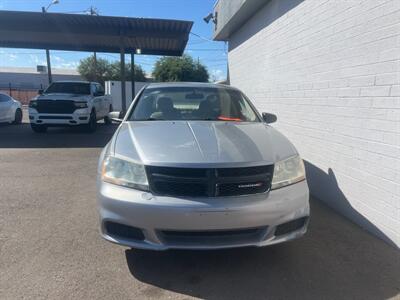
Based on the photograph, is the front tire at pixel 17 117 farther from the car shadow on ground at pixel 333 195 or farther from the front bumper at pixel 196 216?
the front bumper at pixel 196 216

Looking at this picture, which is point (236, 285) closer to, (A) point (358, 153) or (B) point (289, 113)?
(A) point (358, 153)

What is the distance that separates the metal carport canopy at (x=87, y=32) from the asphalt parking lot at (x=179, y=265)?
10799mm

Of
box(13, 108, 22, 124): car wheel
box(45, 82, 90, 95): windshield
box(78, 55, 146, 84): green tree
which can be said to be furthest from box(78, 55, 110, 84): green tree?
box(45, 82, 90, 95): windshield

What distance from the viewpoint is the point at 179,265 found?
3217 mm

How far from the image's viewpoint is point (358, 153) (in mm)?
4168

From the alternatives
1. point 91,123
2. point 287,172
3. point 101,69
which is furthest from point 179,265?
point 101,69

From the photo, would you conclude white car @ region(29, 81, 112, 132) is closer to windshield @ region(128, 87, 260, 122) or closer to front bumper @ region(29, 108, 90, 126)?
front bumper @ region(29, 108, 90, 126)

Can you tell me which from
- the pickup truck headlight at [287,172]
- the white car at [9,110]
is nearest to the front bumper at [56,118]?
the white car at [9,110]

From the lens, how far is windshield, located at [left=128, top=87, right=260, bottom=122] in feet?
14.2

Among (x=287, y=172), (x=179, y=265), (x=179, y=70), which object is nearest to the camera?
(x=287, y=172)

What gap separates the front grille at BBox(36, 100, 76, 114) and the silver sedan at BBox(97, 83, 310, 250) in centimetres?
913

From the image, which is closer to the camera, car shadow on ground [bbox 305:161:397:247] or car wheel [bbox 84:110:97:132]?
car shadow on ground [bbox 305:161:397:247]

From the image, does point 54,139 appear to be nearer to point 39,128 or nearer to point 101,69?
point 39,128

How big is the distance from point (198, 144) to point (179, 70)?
4121 cm
